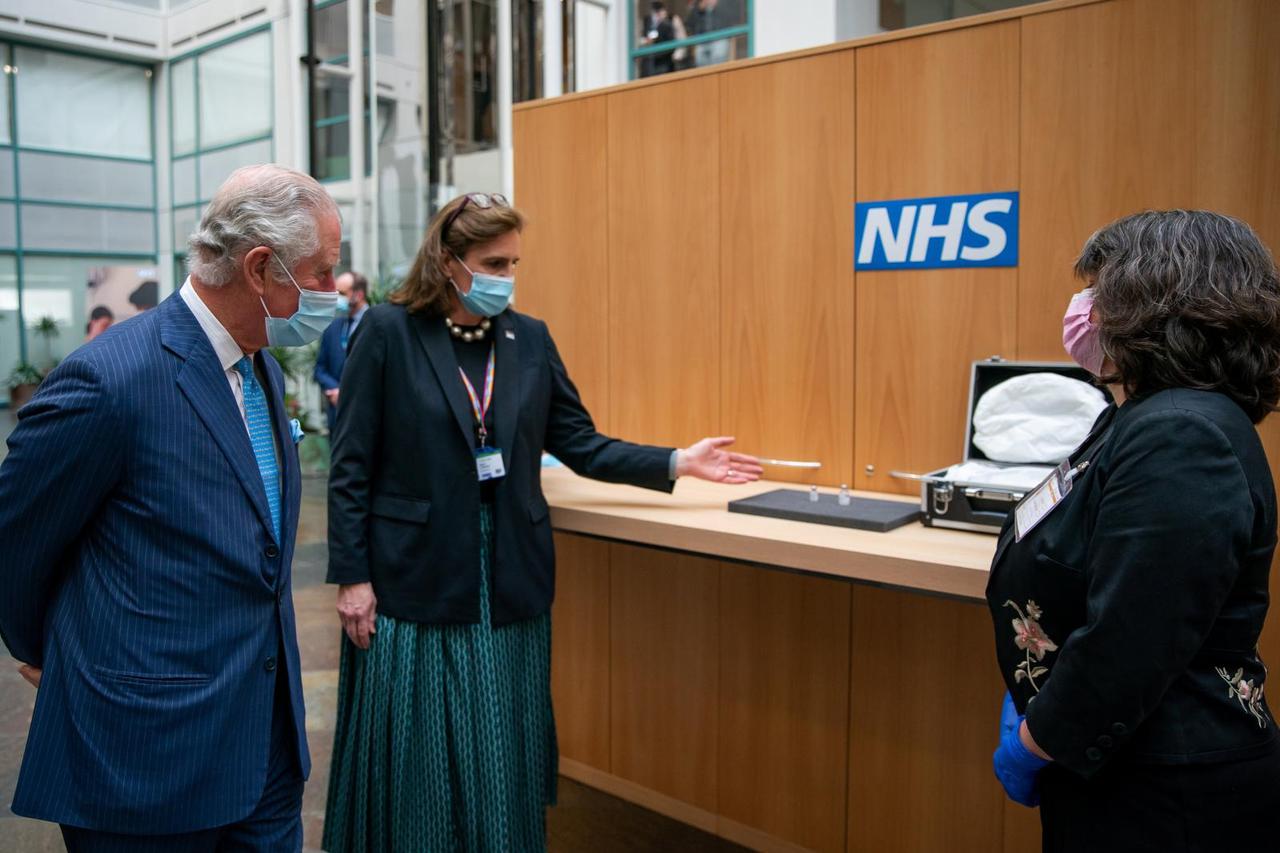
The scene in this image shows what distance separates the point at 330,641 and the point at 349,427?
3.00m

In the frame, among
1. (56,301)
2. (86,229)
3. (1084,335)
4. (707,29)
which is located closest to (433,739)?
(1084,335)

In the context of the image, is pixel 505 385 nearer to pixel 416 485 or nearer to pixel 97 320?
pixel 416 485

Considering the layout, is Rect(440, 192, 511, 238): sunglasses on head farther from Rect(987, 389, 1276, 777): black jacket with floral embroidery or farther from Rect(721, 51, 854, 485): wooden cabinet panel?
Rect(987, 389, 1276, 777): black jacket with floral embroidery

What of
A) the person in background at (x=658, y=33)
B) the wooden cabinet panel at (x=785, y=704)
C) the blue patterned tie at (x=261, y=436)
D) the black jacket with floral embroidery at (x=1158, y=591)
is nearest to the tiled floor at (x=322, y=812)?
the wooden cabinet panel at (x=785, y=704)

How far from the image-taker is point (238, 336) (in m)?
1.65

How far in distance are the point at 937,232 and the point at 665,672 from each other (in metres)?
1.68

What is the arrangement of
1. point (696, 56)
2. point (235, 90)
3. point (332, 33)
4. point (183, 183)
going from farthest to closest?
point (332, 33)
point (696, 56)
point (235, 90)
point (183, 183)

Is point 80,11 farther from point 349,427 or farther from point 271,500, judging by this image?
point 271,500

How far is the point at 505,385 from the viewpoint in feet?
8.27

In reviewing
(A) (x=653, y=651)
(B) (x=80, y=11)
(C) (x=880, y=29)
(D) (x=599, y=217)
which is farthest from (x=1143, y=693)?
(C) (x=880, y=29)

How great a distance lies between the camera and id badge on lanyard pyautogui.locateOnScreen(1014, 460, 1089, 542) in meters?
1.48

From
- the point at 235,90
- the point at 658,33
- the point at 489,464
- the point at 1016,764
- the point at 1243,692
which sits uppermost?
the point at 658,33

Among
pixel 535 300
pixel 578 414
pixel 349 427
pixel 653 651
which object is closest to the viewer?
pixel 349 427

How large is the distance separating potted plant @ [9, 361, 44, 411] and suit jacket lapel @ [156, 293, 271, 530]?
3.00 m
